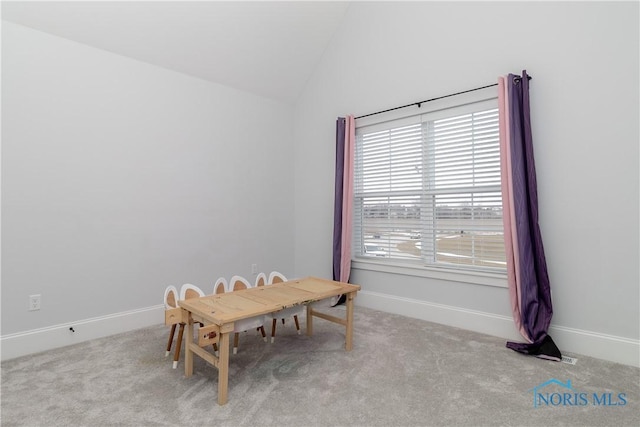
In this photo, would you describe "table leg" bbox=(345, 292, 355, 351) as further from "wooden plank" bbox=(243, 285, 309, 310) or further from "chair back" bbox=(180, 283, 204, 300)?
"chair back" bbox=(180, 283, 204, 300)

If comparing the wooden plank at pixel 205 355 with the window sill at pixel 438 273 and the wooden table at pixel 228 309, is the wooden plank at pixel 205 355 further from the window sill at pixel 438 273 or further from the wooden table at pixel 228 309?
the window sill at pixel 438 273

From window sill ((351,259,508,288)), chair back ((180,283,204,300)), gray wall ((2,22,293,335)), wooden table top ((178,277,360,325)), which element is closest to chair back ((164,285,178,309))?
chair back ((180,283,204,300))

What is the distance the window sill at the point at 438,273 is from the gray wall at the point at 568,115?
5 cm

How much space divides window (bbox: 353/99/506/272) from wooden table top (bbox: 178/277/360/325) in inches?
44.5

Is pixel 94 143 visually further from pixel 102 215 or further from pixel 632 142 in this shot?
pixel 632 142

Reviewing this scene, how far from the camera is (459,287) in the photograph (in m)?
3.04

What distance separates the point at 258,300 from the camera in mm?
2166

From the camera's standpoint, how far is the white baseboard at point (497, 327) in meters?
2.28

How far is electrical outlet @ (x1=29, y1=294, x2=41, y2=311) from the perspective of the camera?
8.18 ft

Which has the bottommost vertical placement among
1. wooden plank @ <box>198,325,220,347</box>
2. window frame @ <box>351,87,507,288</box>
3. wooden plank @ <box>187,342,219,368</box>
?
wooden plank @ <box>187,342,219,368</box>

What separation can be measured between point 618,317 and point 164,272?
3.65 m

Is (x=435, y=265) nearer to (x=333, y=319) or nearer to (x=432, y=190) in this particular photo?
(x=432, y=190)

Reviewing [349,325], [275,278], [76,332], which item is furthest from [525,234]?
[76,332]

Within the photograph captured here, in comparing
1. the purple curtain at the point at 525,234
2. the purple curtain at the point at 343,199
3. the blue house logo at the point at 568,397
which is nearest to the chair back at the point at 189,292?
the purple curtain at the point at 343,199
